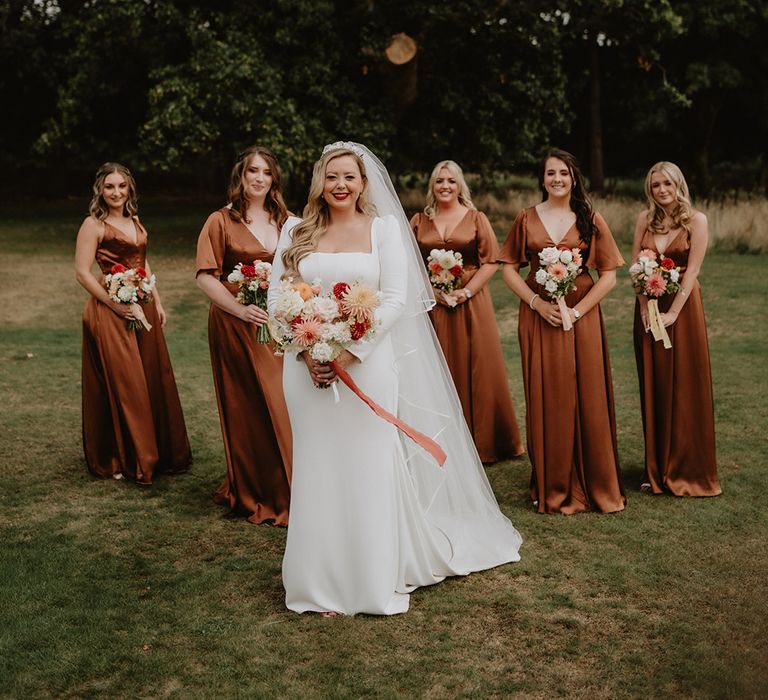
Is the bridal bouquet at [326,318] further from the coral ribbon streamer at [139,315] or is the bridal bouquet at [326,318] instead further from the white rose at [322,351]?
the coral ribbon streamer at [139,315]

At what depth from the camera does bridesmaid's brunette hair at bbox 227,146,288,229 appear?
22.1ft

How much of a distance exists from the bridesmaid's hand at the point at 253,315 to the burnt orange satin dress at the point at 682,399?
2989 mm

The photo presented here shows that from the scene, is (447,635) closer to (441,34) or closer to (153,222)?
(441,34)

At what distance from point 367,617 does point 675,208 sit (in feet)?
13.0

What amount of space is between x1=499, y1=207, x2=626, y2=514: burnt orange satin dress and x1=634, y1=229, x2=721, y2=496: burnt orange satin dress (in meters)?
0.51

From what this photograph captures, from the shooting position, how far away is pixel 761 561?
18.5 feet

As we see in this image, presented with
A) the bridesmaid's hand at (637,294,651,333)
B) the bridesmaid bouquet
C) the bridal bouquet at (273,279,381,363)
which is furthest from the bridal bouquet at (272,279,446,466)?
the bridesmaid's hand at (637,294,651,333)

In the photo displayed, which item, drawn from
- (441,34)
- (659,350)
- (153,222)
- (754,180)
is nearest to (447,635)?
(659,350)

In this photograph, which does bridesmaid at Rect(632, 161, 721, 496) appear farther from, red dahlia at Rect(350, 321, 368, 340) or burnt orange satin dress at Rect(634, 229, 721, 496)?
red dahlia at Rect(350, 321, 368, 340)

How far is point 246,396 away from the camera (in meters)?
6.83

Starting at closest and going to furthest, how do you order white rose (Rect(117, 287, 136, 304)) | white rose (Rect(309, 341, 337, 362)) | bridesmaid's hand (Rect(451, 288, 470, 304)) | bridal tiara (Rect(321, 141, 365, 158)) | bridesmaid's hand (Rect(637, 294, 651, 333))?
white rose (Rect(309, 341, 337, 362)) < bridal tiara (Rect(321, 141, 365, 158)) < bridesmaid's hand (Rect(637, 294, 651, 333)) < white rose (Rect(117, 287, 136, 304)) < bridesmaid's hand (Rect(451, 288, 470, 304))

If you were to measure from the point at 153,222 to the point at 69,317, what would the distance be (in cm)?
1337

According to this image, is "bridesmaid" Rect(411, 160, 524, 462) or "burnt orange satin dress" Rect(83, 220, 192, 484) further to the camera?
"bridesmaid" Rect(411, 160, 524, 462)

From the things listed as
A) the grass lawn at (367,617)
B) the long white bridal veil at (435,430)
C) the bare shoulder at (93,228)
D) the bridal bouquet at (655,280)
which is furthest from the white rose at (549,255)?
the bare shoulder at (93,228)
